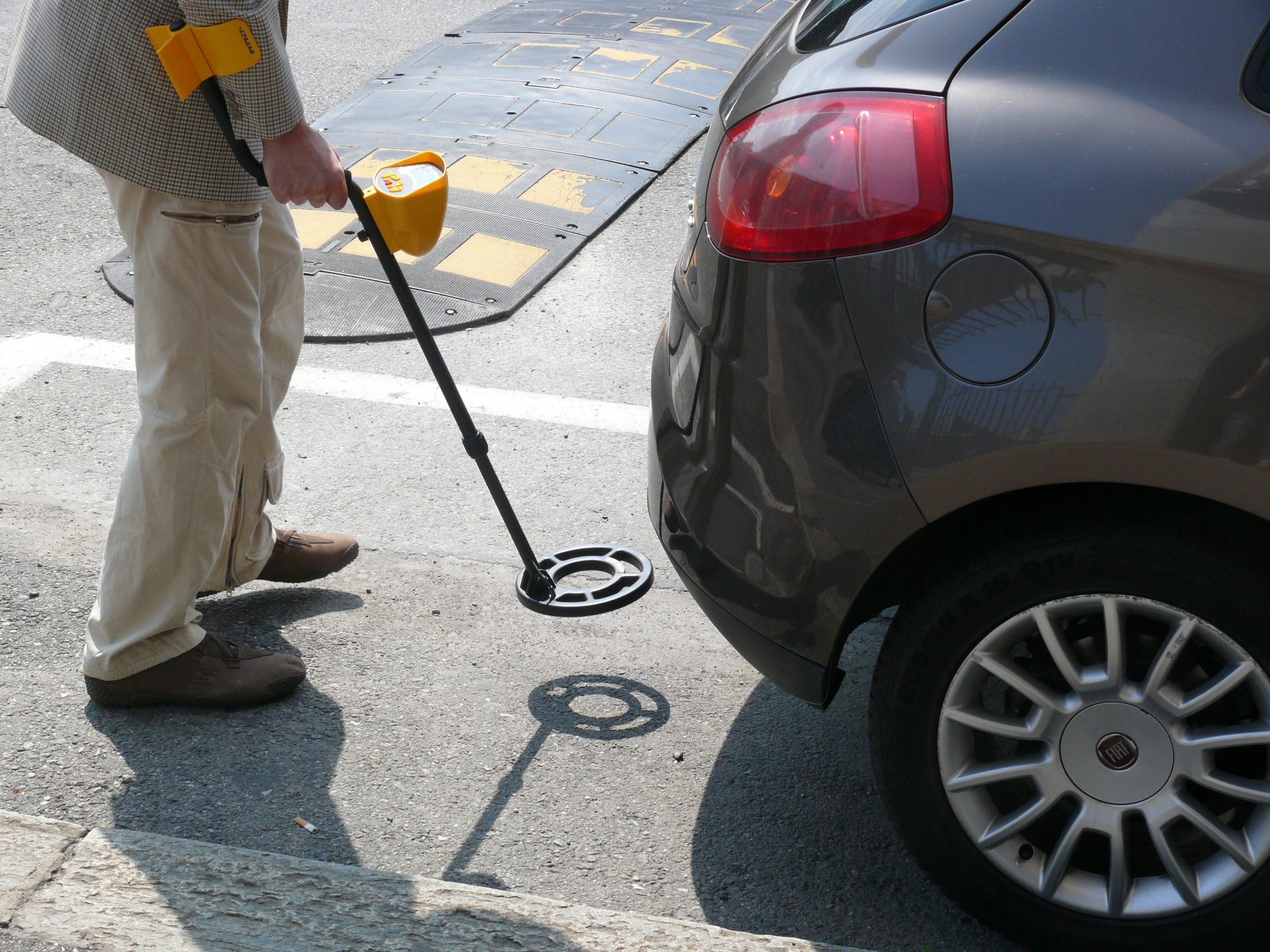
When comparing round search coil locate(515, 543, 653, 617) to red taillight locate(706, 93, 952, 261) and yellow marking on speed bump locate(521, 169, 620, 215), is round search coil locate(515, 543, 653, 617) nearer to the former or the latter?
red taillight locate(706, 93, 952, 261)

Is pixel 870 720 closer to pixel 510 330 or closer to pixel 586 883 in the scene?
pixel 586 883

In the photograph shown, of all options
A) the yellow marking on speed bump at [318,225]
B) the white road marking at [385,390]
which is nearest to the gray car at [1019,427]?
the white road marking at [385,390]

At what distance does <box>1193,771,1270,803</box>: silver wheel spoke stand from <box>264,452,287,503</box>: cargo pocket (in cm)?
193

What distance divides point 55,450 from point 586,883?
2.34m

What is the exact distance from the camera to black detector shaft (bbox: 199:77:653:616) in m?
2.43

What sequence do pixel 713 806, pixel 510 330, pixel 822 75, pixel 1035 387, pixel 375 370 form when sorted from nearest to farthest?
1. pixel 1035 387
2. pixel 822 75
3. pixel 713 806
4. pixel 375 370
5. pixel 510 330

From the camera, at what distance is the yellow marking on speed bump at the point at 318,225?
5.37m

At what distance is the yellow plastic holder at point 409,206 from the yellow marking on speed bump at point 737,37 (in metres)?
5.67

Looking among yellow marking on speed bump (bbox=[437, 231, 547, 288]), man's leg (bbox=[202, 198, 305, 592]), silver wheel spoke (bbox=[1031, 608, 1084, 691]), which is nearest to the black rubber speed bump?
yellow marking on speed bump (bbox=[437, 231, 547, 288])

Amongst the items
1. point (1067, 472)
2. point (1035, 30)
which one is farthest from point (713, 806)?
point (1035, 30)

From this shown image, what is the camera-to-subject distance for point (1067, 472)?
6.04 ft

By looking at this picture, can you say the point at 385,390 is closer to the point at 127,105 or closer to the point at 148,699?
the point at 148,699

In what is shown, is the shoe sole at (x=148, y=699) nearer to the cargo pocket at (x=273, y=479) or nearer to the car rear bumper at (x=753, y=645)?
the cargo pocket at (x=273, y=479)

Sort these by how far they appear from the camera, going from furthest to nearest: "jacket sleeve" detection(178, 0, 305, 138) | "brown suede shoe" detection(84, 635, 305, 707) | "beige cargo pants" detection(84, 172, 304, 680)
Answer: "brown suede shoe" detection(84, 635, 305, 707)
"beige cargo pants" detection(84, 172, 304, 680)
"jacket sleeve" detection(178, 0, 305, 138)
